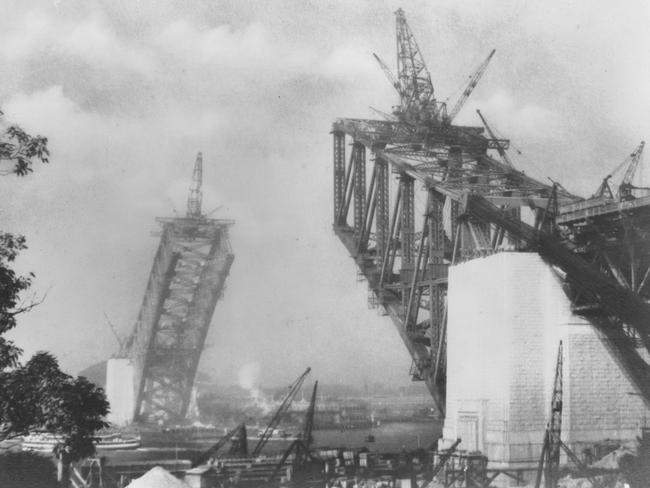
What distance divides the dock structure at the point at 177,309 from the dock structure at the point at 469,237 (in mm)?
21760

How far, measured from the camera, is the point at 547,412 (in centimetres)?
3803

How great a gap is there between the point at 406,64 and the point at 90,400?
46.4 m

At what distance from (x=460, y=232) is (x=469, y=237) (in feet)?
2.28

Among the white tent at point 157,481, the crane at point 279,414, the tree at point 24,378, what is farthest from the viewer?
the crane at point 279,414

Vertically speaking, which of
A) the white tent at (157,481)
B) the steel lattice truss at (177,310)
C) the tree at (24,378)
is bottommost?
the white tent at (157,481)

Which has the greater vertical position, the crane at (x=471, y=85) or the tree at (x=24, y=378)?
the crane at (x=471, y=85)

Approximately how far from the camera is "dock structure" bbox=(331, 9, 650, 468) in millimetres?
37625

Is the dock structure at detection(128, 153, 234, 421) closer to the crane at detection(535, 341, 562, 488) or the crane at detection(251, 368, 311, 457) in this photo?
the crane at detection(251, 368, 311, 457)

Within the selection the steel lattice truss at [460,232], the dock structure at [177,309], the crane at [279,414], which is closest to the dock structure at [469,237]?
the steel lattice truss at [460,232]

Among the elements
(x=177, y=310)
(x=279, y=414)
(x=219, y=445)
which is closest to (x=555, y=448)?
(x=219, y=445)

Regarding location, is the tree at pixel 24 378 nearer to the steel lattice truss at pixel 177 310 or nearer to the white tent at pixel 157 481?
the white tent at pixel 157 481

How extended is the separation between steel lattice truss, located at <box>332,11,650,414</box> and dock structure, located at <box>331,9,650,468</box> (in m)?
0.06

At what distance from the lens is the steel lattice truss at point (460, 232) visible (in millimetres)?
37375

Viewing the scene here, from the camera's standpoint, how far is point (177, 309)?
302ft
